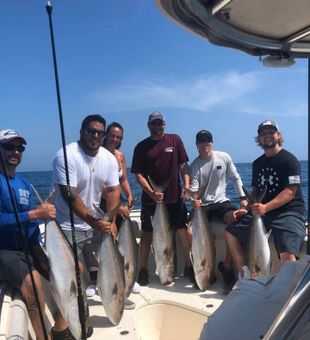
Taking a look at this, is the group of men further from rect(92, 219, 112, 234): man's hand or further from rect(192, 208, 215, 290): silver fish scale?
rect(192, 208, 215, 290): silver fish scale

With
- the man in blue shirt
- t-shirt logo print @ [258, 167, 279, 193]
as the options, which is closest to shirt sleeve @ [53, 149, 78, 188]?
the man in blue shirt

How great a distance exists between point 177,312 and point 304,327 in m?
2.60

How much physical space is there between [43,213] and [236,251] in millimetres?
2068

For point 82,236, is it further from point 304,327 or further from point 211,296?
point 304,327

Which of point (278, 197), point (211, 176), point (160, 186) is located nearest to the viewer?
point (278, 197)

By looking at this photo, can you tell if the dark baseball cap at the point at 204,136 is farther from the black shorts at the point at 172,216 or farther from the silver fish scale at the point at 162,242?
the silver fish scale at the point at 162,242

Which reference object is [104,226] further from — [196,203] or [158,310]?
[196,203]

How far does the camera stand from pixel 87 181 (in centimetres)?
329

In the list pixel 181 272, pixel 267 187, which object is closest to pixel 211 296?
pixel 181 272

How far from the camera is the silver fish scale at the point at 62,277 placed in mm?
2668

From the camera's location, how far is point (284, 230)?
11.6ft

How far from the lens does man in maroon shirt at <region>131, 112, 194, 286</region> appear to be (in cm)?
429

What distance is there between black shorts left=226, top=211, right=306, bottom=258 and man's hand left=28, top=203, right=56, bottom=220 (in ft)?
6.53

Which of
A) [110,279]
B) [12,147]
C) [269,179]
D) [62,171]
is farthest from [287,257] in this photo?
[12,147]
